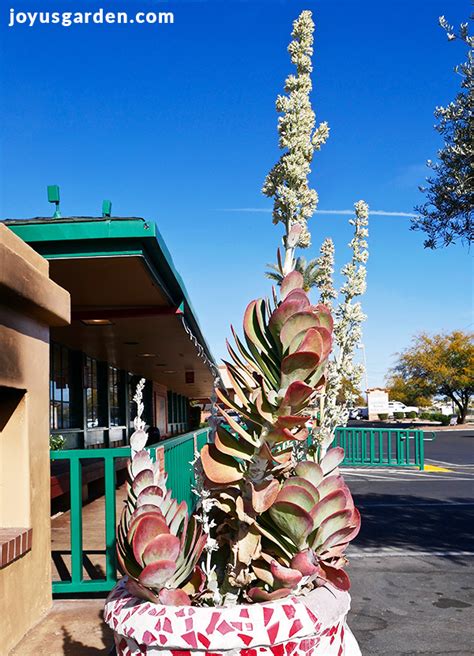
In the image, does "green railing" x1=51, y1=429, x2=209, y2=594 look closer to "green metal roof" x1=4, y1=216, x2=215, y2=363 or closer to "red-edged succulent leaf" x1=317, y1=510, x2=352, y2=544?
"green metal roof" x1=4, y1=216, x2=215, y2=363

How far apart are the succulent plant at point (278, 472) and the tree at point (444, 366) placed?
5233 cm

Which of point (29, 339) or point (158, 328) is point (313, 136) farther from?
point (158, 328)

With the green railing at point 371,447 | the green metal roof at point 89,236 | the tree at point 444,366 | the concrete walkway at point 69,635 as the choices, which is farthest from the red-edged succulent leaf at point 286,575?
the tree at point 444,366

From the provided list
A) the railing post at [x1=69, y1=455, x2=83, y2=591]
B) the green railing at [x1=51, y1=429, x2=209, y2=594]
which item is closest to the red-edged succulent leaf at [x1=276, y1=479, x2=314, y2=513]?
the green railing at [x1=51, y1=429, x2=209, y2=594]

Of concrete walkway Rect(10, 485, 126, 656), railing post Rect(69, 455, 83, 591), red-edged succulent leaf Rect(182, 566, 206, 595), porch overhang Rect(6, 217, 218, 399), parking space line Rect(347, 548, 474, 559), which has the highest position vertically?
porch overhang Rect(6, 217, 218, 399)

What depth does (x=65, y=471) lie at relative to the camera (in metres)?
9.78

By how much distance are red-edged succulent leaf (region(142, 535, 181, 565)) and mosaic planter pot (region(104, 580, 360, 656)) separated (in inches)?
5.5

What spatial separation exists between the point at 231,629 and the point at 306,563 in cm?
36

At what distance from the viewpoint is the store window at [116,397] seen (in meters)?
16.8

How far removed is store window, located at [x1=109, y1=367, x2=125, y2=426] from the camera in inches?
662

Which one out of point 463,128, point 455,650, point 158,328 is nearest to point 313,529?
point 455,650

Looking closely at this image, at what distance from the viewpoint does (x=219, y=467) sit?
2475 mm

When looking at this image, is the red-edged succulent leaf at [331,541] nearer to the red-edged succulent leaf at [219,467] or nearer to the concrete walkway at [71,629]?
the red-edged succulent leaf at [219,467]

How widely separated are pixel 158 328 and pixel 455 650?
227 inches
